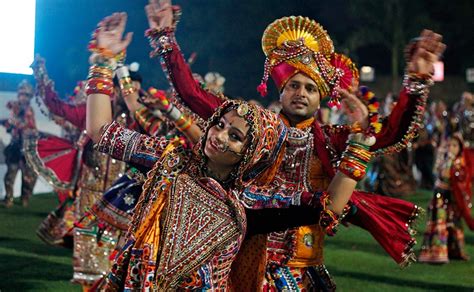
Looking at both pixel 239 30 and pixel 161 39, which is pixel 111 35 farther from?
pixel 239 30

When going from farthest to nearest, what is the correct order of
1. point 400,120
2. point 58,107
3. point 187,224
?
point 58,107, point 400,120, point 187,224

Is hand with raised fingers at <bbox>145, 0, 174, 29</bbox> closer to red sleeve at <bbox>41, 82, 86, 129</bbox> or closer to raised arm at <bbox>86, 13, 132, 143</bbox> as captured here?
raised arm at <bbox>86, 13, 132, 143</bbox>

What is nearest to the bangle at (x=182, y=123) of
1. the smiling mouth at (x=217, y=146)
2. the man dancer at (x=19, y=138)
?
the smiling mouth at (x=217, y=146)

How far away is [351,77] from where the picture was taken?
4.65 meters

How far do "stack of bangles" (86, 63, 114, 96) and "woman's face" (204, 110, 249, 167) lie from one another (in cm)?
56

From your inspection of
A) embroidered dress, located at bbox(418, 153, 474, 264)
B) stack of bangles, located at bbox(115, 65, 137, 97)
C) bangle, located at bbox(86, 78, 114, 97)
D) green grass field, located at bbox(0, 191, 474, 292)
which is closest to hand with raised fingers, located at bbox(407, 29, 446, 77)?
stack of bangles, located at bbox(115, 65, 137, 97)

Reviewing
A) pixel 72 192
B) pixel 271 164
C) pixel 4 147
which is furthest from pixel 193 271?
pixel 4 147

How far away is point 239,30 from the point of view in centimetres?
3147

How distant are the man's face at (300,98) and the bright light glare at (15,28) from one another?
6.43 m

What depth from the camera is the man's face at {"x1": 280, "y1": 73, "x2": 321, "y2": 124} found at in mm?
4441

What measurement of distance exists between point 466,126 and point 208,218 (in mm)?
10450

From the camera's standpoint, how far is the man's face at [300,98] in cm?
444

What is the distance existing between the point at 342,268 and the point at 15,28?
466 cm

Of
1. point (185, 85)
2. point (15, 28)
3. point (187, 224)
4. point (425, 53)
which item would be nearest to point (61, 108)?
point (15, 28)
